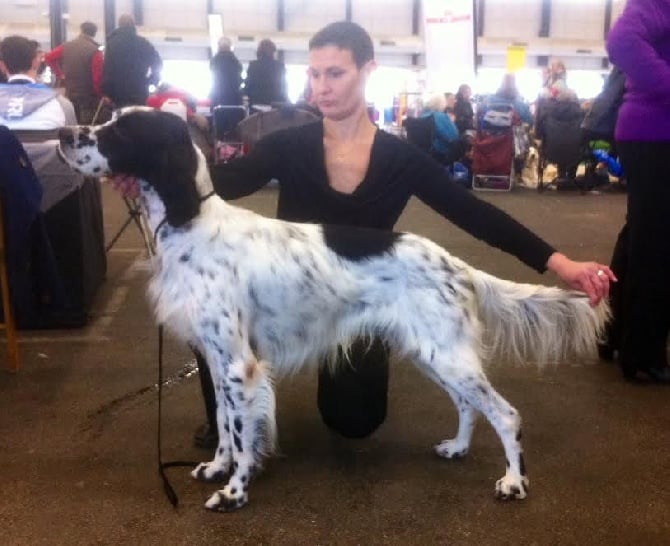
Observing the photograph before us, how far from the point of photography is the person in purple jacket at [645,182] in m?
2.61

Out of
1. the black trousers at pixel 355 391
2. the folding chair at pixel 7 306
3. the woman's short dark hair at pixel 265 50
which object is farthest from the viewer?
the woman's short dark hair at pixel 265 50

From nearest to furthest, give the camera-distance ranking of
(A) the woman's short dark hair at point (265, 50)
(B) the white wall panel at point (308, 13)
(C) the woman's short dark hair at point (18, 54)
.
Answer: (C) the woman's short dark hair at point (18, 54) < (A) the woman's short dark hair at point (265, 50) < (B) the white wall panel at point (308, 13)

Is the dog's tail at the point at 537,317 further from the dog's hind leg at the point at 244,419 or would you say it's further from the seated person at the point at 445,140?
the seated person at the point at 445,140

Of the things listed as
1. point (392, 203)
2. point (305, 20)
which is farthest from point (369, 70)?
point (305, 20)

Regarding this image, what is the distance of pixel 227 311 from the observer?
77.6 inches

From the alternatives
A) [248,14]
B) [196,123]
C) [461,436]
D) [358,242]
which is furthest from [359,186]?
[248,14]

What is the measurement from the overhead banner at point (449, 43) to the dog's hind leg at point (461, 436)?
8.62 metres

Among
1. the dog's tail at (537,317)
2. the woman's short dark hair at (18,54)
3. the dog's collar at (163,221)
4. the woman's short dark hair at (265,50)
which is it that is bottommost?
the dog's tail at (537,317)

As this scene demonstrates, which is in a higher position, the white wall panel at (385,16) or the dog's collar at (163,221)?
the white wall panel at (385,16)

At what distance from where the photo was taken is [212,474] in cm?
217

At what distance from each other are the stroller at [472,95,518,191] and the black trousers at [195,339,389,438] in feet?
21.2

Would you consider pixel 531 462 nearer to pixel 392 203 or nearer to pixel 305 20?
pixel 392 203

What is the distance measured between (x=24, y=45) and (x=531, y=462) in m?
3.14

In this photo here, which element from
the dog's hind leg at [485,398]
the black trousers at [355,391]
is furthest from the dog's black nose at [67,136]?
the dog's hind leg at [485,398]
